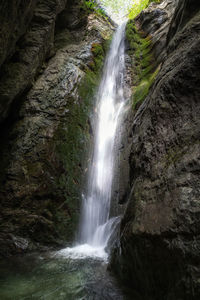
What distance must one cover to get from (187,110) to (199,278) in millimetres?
2104

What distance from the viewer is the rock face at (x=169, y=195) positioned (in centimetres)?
196

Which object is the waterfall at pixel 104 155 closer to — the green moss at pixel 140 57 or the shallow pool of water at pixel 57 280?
the green moss at pixel 140 57

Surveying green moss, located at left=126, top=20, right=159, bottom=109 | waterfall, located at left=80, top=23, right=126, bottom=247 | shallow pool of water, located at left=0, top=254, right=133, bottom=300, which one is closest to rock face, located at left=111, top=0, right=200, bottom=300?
shallow pool of water, located at left=0, top=254, right=133, bottom=300

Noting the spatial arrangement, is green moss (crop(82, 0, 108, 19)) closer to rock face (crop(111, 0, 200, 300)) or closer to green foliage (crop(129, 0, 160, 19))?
green foliage (crop(129, 0, 160, 19))

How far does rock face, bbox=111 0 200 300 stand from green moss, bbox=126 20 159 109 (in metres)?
5.11

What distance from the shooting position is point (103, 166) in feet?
24.6

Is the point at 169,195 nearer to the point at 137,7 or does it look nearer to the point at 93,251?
the point at 93,251

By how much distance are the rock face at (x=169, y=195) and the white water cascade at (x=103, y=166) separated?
7.59 ft

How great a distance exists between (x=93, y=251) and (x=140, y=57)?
33.0ft

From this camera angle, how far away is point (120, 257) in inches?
125

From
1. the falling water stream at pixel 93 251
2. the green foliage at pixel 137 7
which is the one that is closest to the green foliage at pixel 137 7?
the green foliage at pixel 137 7

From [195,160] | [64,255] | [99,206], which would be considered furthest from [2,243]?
[195,160]

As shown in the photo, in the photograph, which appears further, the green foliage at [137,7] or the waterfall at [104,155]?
the green foliage at [137,7]

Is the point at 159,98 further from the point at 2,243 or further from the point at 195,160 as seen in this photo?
the point at 2,243
